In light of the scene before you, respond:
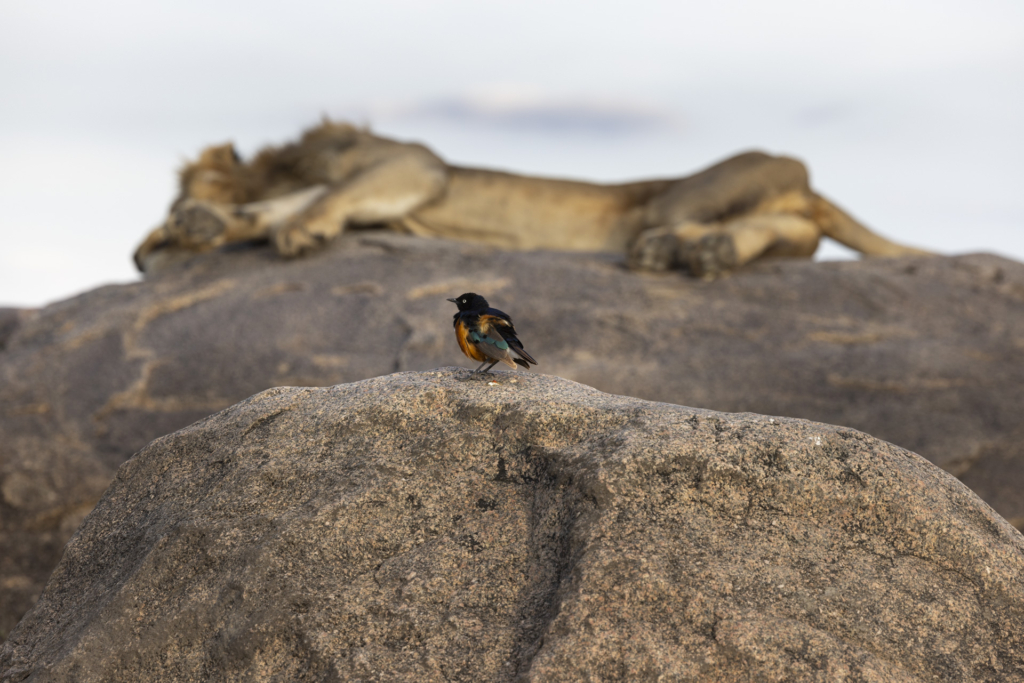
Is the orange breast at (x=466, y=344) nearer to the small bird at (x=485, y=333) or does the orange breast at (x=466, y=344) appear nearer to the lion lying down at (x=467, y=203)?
the small bird at (x=485, y=333)

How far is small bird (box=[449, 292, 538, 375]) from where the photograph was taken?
8.07ft

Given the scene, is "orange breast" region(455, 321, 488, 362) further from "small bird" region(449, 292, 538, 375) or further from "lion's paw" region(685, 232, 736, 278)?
"lion's paw" region(685, 232, 736, 278)

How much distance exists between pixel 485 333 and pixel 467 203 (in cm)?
483

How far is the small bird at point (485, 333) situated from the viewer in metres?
2.46

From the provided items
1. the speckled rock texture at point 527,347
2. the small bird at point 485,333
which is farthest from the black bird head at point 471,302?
the speckled rock texture at point 527,347

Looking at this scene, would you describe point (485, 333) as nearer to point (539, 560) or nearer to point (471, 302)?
point (471, 302)

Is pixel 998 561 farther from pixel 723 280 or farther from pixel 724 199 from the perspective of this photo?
pixel 724 199

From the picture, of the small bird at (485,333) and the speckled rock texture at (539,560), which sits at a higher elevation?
the small bird at (485,333)

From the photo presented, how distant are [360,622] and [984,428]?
395 centimetres

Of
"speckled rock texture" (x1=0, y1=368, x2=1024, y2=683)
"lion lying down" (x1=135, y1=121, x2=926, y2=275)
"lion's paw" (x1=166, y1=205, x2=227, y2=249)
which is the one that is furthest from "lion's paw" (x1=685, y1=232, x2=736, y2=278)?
"speckled rock texture" (x1=0, y1=368, x2=1024, y2=683)

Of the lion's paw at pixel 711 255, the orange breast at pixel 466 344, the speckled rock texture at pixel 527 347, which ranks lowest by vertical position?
the speckled rock texture at pixel 527 347

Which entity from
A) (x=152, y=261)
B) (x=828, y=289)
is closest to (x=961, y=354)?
(x=828, y=289)

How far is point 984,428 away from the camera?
479cm

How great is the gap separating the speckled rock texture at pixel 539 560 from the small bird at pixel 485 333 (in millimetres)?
118
